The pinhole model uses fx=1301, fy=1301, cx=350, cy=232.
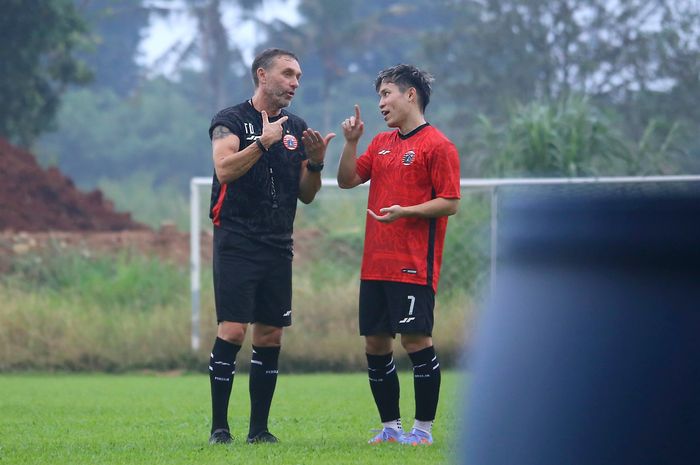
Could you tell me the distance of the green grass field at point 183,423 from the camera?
612cm

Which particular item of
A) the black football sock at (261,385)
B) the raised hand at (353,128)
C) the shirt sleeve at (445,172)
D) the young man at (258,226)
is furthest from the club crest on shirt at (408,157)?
the black football sock at (261,385)

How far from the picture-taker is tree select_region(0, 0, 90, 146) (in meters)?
29.4

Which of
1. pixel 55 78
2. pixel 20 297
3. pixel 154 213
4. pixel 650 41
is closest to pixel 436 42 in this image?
pixel 650 41

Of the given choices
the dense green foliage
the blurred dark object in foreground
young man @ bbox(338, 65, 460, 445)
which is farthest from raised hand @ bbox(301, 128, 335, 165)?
the dense green foliage

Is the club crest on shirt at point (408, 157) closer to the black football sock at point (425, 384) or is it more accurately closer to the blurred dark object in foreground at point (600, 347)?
the black football sock at point (425, 384)

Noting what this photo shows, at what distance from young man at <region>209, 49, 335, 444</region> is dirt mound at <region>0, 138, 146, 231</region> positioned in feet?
50.6

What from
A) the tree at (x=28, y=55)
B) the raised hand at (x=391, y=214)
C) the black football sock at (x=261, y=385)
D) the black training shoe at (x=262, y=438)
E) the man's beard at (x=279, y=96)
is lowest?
the black training shoe at (x=262, y=438)

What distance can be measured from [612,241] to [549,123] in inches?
689

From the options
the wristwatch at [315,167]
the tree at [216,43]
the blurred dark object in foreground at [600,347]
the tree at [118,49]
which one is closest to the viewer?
the blurred dark object in foreground at [600,347]

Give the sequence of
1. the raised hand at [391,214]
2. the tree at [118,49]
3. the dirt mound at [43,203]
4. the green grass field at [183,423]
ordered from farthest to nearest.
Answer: the tree at [118,49] < the dirt mound at [43,203] < the raised hand at [391,214] < the green grass field at [183,423]

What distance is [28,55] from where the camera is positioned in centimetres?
2944

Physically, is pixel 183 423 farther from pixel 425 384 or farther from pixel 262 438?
pixel 425 384

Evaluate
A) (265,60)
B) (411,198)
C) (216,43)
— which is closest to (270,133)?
(265,60)

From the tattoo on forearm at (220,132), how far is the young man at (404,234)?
60 centimetres
